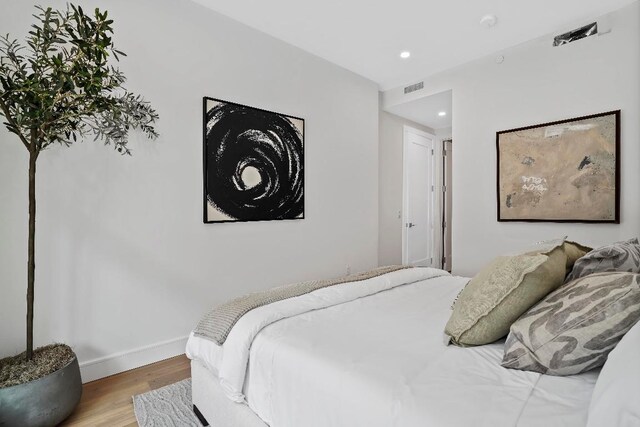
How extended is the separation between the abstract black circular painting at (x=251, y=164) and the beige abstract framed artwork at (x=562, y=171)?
2.17 meters

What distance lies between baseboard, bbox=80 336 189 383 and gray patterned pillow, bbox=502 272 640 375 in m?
2.43

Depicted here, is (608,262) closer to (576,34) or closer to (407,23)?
(407,23)

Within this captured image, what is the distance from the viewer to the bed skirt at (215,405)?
1.38 m

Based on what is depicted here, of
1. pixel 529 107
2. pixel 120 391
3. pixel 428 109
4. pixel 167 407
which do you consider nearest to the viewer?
pixel 167 407

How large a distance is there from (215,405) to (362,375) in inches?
36.5

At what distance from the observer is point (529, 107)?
332 cm

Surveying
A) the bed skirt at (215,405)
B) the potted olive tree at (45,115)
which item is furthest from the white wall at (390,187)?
the potted olive tree at (45,115)

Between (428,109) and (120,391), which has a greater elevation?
(428,109)

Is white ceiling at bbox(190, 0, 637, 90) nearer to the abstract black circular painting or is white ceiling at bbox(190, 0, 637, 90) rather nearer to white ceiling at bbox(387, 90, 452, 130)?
white ceiling at bbox(387, 90, 452, 130)

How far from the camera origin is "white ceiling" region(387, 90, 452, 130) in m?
4.24

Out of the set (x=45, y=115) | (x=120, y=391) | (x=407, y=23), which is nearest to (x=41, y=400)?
(x=120, y=391)

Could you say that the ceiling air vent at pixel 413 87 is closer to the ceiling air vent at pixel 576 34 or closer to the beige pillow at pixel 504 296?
the ceiling air vent at pixel 576 34

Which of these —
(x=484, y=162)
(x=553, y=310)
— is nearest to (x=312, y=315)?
(x=553, y=310)

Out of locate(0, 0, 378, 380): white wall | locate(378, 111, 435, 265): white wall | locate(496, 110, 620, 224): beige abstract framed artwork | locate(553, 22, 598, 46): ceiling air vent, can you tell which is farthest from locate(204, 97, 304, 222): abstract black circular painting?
locate(553, 22, 598, 46): ceiling air vent
